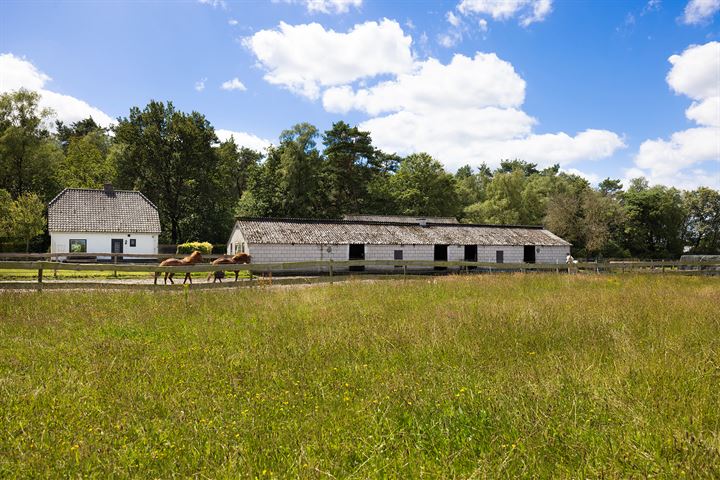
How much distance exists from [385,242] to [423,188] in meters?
29.3

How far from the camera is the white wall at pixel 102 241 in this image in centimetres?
3794

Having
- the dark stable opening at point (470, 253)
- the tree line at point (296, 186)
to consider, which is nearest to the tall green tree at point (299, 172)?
the tree line at point (296, 186)

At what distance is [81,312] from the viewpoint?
9438 mm

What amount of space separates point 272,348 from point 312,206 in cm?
5207

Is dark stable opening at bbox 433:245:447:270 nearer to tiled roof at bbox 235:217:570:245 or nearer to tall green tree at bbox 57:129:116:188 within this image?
tiled roof at bbox 235:217:570:245

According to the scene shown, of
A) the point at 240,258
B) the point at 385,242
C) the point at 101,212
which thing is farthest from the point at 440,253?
the point at 101,212

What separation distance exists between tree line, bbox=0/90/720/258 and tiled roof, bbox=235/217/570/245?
712 inches

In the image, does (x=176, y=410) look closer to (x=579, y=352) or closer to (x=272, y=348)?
(x=272, y=348)

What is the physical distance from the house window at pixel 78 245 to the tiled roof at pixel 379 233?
52.7 feet

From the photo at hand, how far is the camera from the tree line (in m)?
49.3

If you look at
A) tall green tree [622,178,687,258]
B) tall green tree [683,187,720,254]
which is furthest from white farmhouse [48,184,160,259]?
tall green tree [683,187,720,254]

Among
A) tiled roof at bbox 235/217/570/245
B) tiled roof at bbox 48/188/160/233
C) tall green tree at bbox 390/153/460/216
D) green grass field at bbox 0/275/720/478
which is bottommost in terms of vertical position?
green grass field at bbox 0/275/720/478

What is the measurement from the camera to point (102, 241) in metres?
39.0

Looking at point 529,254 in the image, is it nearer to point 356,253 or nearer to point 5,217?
point 356,253
